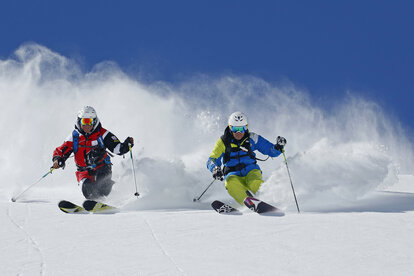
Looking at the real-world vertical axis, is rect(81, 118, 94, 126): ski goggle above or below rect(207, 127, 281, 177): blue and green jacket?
above

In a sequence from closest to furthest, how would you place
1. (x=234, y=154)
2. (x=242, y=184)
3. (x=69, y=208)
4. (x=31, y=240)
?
(x=31, y=240)
(x=69, y=208)
(x=242, y=184)
(x=234, y=154)

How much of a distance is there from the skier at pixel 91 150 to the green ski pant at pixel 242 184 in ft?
6.93

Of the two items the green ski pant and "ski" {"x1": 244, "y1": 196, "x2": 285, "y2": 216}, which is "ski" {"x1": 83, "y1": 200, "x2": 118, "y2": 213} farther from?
"ski" {"x1": 244, "y1": 196, "x2": 285, "y2": 216}

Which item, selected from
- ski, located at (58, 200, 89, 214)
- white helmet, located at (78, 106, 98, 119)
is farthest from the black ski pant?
ski, located at (58, 200, 89, 214)

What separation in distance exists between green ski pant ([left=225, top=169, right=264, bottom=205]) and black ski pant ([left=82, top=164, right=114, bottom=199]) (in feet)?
7.83

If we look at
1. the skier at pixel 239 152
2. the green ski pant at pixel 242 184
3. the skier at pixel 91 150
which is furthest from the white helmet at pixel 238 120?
the skier at pixel 91 150

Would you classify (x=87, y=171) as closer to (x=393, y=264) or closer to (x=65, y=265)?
(x=65, y=265)

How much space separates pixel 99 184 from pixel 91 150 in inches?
25.4

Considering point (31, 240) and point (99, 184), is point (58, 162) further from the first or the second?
point (31, 240)

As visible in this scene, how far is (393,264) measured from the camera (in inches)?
156

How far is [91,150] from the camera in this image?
8.70 metres

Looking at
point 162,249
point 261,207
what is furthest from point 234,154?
point 162,249

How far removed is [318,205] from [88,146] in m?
4.22

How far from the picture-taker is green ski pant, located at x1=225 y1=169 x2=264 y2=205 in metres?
7.54
